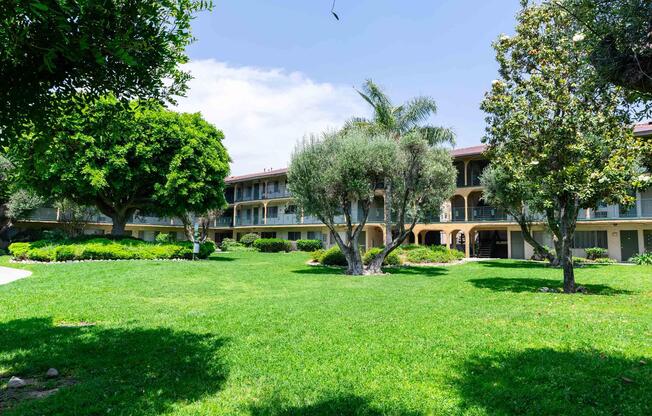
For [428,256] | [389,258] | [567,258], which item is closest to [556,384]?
[567,258]

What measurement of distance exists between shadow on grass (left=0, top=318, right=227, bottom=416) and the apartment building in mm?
A: 14106

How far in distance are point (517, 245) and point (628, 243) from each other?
710 centimetres

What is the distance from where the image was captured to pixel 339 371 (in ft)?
15.9

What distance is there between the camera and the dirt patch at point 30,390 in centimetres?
405

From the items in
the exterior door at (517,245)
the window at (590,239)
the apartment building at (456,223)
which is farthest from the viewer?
the exterior door at (517,245)

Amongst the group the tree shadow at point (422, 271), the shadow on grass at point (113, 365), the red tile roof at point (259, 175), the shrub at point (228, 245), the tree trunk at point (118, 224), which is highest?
the red tile roof at point (259, 175)

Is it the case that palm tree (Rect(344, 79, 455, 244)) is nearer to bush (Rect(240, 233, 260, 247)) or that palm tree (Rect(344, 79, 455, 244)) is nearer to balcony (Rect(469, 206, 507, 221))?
balcony (Rect(469, 206, 507, 221))

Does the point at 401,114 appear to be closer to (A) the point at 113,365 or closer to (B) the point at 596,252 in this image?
(B) the point at 596,252

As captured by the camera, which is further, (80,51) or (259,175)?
(259,175)

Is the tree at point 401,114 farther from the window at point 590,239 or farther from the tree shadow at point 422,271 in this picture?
the window at point 590,239

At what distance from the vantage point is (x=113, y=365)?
16.7ft

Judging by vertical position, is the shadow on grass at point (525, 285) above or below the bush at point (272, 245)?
below

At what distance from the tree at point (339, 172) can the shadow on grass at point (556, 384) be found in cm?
1213

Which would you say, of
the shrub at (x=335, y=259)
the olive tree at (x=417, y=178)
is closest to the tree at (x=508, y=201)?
the olive tree at (x=417, y=178)
